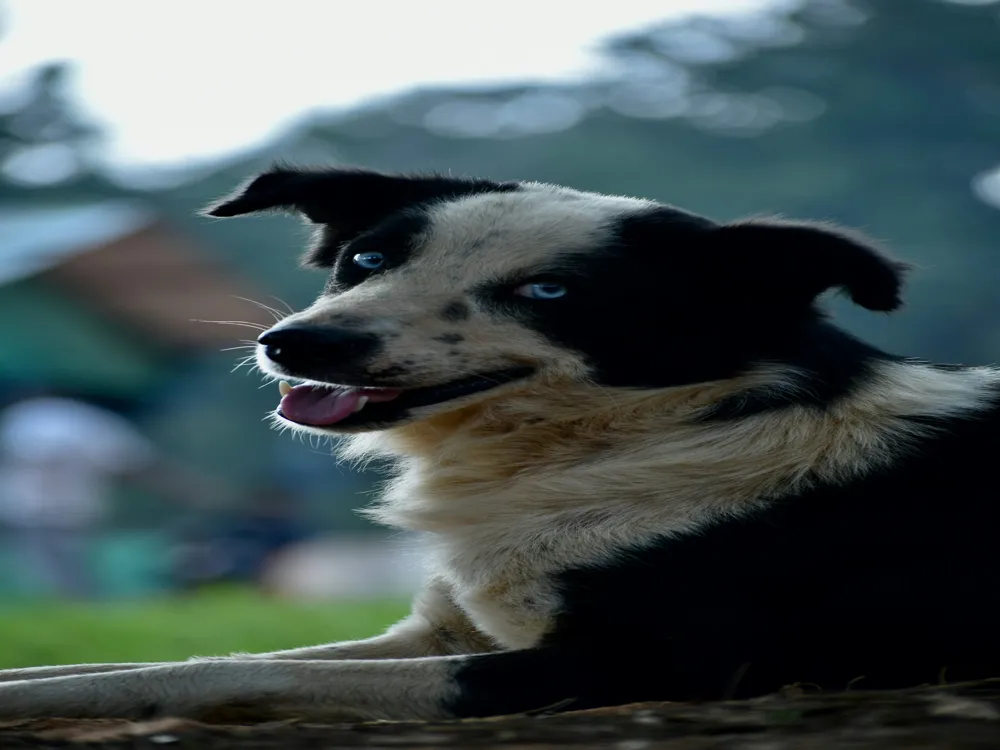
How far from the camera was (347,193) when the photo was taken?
3664mm

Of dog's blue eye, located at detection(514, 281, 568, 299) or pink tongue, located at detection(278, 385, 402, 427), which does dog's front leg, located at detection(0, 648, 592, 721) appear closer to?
pink tongue, located at detection(278, 385, 402, 427)

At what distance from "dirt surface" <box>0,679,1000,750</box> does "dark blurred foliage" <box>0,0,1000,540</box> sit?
15480 mm

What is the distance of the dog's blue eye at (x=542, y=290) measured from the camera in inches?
122

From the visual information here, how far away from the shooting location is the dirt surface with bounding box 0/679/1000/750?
2.27 meters

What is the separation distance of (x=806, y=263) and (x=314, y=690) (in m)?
1.37

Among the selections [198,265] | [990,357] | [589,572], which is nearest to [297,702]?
[589,572]

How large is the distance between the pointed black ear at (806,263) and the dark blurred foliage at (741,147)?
585 inches

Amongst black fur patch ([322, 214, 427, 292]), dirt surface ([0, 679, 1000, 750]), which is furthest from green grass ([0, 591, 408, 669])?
dirt surface ([0, 679, 1000, 750])

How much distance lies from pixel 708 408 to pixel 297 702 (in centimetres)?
110

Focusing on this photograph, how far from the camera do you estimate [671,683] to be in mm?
2648

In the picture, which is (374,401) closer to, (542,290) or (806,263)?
(542,290)

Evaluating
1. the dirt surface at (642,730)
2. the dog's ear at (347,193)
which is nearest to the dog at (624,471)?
the dirt surface at (642,730)

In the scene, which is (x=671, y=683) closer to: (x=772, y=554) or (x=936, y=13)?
(x=772, y=554)

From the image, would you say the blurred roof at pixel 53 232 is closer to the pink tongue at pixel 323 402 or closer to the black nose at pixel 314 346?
the pink tongue at pixel 323 402
